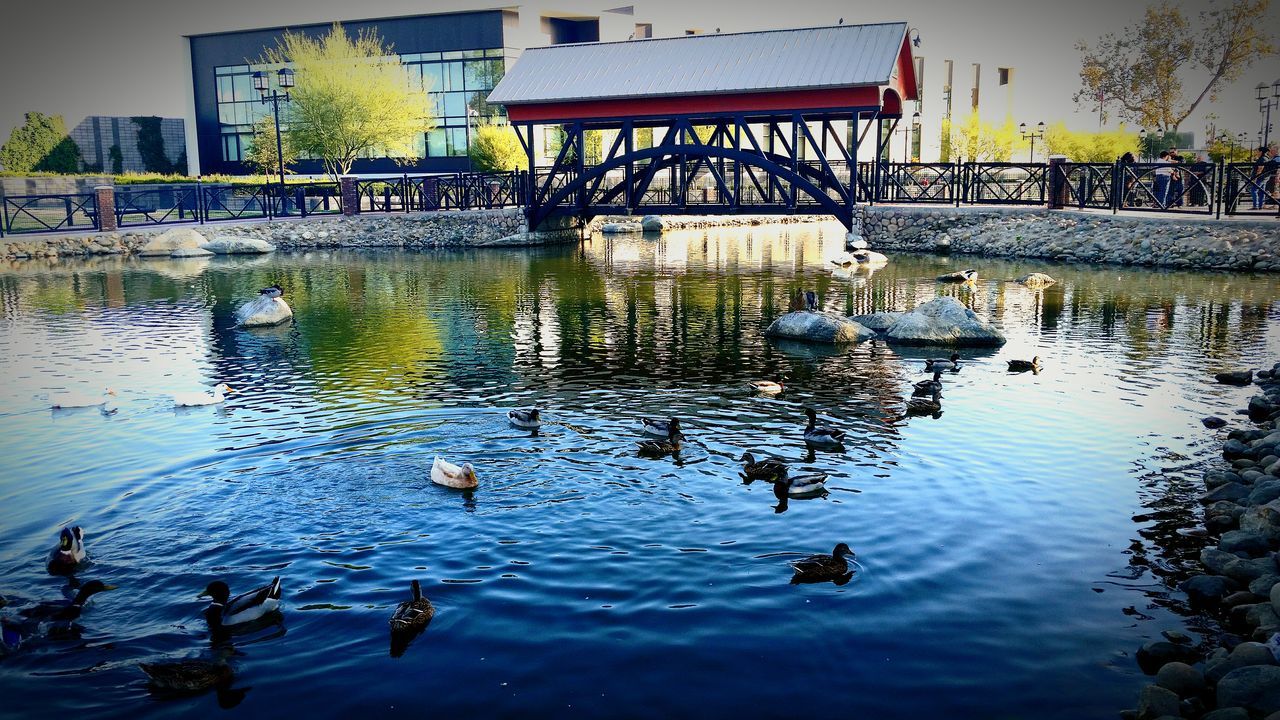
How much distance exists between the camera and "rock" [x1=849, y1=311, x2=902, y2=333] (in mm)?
19375

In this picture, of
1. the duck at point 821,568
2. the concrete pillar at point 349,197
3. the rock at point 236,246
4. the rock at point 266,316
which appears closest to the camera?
the duck at point 821,568

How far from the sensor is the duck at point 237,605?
741 cm

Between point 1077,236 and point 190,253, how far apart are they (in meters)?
30.5

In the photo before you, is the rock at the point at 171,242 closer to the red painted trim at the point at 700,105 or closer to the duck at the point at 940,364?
the red painted trim at the point at 700,105

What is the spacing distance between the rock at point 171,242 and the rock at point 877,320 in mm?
27341

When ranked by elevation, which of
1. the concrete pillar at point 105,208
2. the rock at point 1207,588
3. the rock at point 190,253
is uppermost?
the concrete pillar at point 105,208

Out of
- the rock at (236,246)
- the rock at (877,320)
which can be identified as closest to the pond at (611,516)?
the rock at (877,320)

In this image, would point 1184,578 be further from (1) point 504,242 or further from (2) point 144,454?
(1) point 504,242

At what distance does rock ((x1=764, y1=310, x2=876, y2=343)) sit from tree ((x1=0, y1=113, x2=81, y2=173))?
2319 inches

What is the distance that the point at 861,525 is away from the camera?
941 centimetres

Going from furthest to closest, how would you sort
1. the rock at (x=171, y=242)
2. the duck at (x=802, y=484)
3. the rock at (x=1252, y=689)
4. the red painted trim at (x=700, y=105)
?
the rock at (x=171, y=242), the red painted trim at (x=700, y=105), the duck at (x=802, y=484), the rock at (x=1252, y=689)

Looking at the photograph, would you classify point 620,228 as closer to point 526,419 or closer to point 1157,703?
point 526,419

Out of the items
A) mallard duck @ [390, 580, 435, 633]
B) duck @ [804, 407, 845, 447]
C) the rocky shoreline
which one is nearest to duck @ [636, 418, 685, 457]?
duck @ [804, 407, 845, 447]

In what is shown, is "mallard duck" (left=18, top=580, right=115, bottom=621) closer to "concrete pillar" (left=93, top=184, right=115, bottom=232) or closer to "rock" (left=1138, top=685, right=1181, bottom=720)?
"rock" (left=1138, top=685, right=1181, bottom=720)
